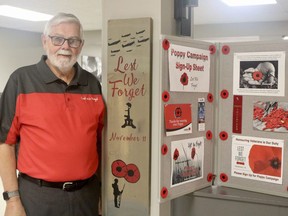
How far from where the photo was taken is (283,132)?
139 centimetres

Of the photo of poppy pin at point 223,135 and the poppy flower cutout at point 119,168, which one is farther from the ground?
the photo of poppy pin at point 223,135

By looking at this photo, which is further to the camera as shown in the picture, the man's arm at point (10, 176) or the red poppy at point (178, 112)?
the man's arm at point (10, 176)

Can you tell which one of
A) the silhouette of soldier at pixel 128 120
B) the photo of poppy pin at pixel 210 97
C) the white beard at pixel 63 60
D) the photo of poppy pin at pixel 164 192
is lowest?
the photo of poppy pin at pixel 164 192

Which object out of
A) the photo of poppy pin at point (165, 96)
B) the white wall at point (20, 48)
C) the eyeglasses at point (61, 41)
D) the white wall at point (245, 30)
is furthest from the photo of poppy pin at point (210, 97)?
the white wall at point (20, 48)

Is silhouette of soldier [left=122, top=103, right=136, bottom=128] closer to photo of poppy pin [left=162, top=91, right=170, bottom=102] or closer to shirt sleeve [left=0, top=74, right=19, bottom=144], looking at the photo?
photo of poppy pin [left=162, top=91, right=170, bottom=102]

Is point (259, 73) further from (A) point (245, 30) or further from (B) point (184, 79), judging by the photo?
(A) point (245, 30)

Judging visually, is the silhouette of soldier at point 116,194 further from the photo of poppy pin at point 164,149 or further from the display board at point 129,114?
the photo of poppy pin at point 164,149

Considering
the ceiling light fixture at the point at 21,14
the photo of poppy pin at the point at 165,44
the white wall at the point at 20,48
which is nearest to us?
the photo of poppy pin at the point at 165,44

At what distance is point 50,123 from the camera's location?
156 centimetres

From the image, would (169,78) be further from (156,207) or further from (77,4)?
(77,4)

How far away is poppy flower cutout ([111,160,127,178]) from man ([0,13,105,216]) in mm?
110

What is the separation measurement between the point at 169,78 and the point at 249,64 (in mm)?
348

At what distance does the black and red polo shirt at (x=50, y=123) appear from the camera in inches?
61.1

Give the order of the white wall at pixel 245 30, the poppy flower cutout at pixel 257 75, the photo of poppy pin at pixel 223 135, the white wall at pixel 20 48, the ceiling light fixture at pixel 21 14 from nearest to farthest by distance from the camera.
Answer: the poppy flower cutout at pixel 257 75
the photo of poppy pin at pixel 223 135
the ceiling light fixture at pixel 21 14
the white wall at pixel 245 30
the white wall at pixel 20 48
